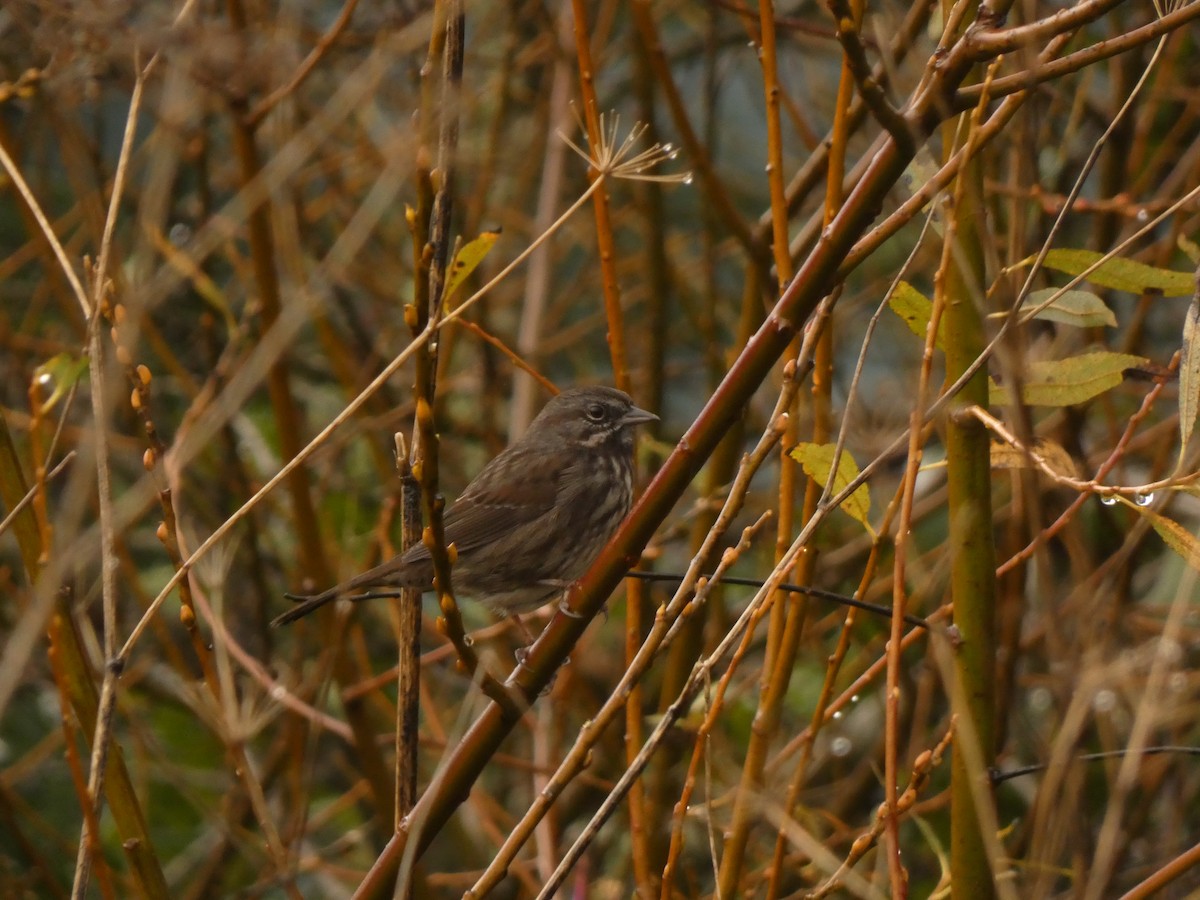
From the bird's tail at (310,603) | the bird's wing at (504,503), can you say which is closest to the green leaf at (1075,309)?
the bird's tail at (310,603)

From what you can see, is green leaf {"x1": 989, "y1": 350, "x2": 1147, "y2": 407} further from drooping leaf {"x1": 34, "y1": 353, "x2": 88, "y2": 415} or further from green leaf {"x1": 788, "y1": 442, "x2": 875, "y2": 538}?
drooping leaf {"x1": 34, "y1": 353, "x2": 88, "y2": 415}

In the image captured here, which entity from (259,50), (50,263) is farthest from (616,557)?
(50,263)

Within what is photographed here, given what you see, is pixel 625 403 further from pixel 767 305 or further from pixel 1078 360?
pixel 1078 360

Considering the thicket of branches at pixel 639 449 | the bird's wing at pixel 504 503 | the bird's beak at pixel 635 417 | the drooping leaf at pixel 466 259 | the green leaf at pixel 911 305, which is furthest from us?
the bird's wing at pixel 504 503

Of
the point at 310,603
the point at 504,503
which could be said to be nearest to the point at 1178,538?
the point at 310,603

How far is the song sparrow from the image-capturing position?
169 inches

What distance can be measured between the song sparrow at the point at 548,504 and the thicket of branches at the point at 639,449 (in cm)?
29

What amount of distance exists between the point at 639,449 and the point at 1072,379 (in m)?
2.89

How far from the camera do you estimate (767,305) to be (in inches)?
150

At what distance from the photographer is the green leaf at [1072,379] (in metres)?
2.42

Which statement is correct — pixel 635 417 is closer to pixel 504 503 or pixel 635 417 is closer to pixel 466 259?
pixel 504 503

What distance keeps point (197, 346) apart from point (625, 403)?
3.04m

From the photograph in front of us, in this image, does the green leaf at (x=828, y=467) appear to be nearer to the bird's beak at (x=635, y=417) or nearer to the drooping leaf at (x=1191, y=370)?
the drooping leaf at (x=1191, y=370)

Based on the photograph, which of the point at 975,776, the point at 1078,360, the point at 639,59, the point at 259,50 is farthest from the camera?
the point at 639,59
